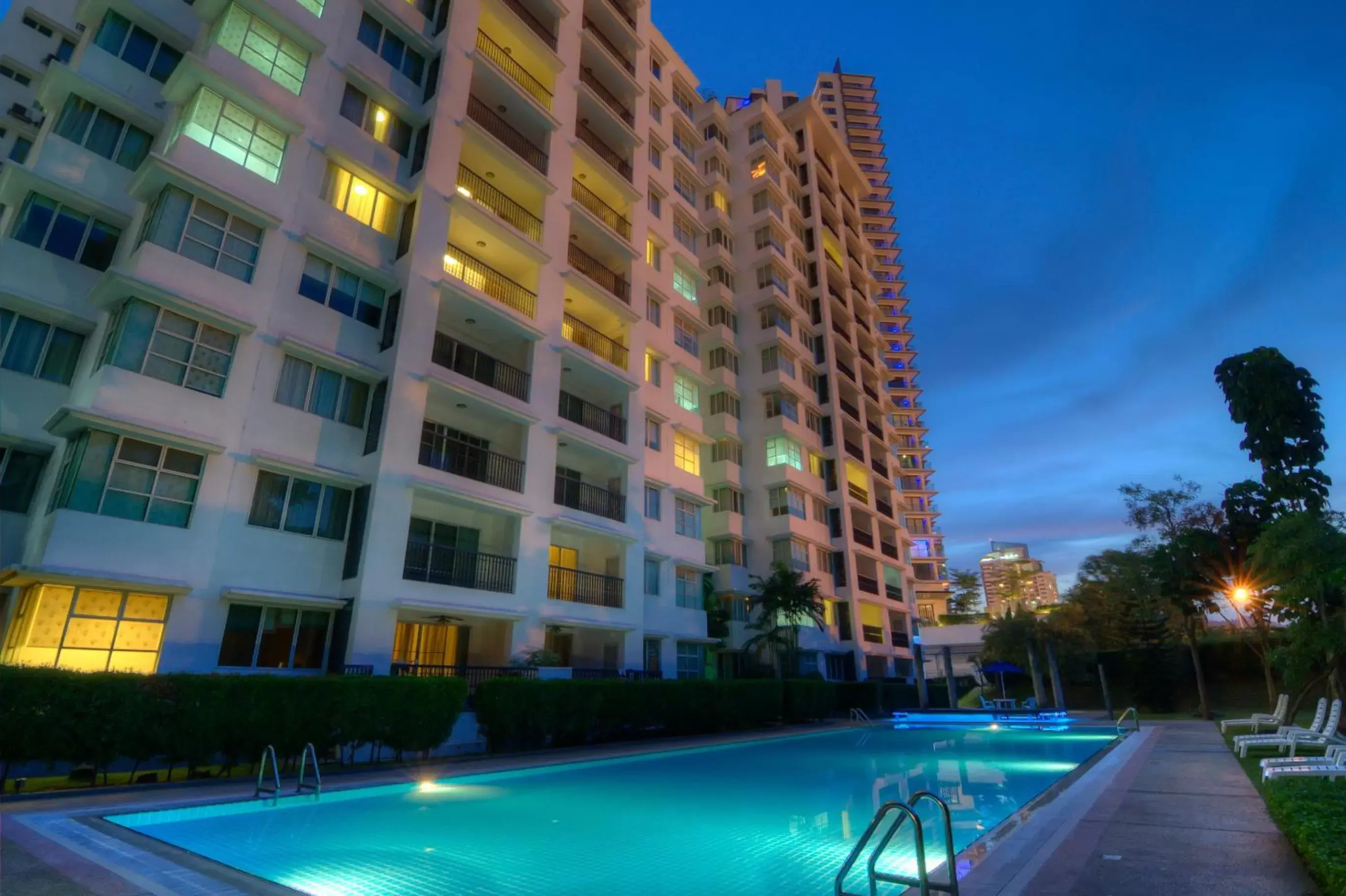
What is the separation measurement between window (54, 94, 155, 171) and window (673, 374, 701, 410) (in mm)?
20644

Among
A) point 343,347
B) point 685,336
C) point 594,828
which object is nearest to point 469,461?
point 343,347

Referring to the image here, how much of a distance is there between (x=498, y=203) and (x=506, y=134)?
9.23ft

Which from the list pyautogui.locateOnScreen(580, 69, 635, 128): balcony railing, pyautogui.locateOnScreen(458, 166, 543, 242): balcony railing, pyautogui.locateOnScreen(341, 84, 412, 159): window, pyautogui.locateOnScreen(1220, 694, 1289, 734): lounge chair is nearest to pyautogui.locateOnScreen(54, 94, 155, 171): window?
pyautogui.locateOnScreen(341, 84, 412, 159): window

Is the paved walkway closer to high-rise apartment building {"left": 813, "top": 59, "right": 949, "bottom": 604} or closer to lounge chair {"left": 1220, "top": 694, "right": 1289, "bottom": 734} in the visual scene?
lounge chair {"left": 1220, "top": 694, "right": 1289, "bottom": 734}

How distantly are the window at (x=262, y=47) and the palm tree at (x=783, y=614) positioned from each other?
25.7 meters

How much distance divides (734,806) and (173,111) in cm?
2083

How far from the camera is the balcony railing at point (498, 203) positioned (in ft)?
74.1

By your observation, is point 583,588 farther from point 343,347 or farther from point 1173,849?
point 1173,849

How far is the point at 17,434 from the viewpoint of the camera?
14.7m

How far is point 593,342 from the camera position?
26141 mm

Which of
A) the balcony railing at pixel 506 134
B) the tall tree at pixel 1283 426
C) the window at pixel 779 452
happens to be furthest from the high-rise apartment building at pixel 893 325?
the balcony railing at pixel 506 134

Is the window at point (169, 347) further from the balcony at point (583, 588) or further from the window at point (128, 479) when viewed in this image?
the balcony at point (583, 588)

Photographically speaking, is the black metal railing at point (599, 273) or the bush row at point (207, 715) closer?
the bush row at point (207, 715)

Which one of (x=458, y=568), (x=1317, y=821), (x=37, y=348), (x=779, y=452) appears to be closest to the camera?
(x=1317, y=821)
